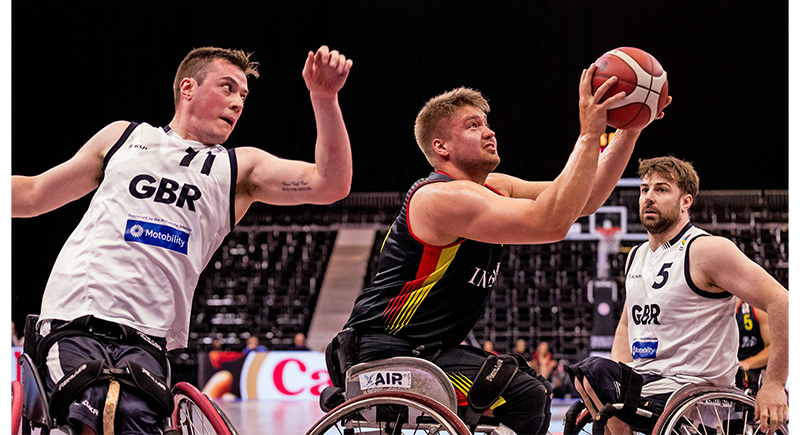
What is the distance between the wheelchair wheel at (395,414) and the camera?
241 centimetres

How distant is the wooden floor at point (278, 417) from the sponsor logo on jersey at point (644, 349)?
205cm

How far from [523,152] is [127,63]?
815 cm

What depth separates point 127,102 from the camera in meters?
9.34

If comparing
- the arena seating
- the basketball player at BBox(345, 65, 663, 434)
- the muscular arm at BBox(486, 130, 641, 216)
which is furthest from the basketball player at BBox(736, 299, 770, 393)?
the arena seating

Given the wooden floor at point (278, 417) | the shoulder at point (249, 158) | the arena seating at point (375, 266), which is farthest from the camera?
the arena seating at point (375, 266)

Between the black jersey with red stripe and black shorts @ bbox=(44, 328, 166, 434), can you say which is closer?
black shorts @ bbox=(44, 328, 166, 434)

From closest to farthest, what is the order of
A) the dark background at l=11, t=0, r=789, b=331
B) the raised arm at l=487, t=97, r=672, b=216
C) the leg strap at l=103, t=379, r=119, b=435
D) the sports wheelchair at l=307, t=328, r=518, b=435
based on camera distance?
the leg strap at l=103, t=379, r=119, b=435 → the sports wheelchair at l=307, t=328, r=518, b=435 → the raised arm at l=487, t=97, r=672, b=216 → the dark background at l=11, t=0, r=789, b=331

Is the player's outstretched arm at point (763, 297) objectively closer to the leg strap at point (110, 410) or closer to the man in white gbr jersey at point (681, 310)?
the man in white gbr jersey at point (681, 310)

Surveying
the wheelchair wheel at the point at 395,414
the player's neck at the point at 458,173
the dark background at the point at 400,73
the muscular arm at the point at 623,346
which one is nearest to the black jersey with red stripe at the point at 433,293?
the player's neck at the point at 458,173

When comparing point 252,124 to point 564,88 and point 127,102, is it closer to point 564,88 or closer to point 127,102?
point 127,102

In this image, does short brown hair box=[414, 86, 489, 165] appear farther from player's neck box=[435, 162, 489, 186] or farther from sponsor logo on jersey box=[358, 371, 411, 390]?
sponsor logo on jersey box=[358, 371, 411, 390]

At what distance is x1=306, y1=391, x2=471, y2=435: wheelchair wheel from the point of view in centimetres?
241

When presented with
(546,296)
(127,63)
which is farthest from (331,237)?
(127,63)

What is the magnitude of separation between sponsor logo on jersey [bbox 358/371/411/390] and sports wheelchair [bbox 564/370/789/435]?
1.26 metres
